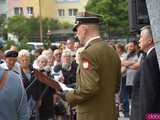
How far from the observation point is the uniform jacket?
609 cm

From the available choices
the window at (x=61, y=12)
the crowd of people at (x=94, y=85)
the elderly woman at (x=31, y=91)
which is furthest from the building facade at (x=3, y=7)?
the crowd of people at (x=94, y=85)

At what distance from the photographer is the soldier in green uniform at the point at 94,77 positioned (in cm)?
610

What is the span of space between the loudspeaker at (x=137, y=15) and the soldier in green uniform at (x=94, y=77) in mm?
448

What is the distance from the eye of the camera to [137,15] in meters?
5.84

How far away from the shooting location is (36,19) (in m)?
76.9

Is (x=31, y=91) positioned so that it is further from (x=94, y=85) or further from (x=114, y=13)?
(x=114, y=13)

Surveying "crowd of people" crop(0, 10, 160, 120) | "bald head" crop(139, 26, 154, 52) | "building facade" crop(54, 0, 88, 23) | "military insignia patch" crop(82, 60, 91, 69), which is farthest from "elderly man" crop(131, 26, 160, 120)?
"building facade" crop(54, 0, 88, 23)

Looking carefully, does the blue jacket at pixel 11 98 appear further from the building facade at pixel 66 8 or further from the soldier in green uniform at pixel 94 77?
the building facade at pixel 66 8

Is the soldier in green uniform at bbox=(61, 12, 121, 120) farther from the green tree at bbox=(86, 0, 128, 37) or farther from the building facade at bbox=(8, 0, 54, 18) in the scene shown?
the building facade at bbox=(8, 0, 54, 18)

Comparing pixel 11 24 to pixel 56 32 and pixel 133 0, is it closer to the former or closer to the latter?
pixel 56 32

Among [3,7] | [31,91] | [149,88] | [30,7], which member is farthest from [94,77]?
[3,7]

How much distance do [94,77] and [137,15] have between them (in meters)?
0.77

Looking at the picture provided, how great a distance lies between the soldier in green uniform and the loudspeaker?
17.6 inches

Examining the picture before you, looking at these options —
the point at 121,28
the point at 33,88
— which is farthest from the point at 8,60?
the point at 121,28
